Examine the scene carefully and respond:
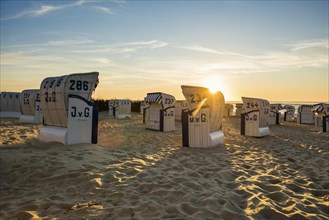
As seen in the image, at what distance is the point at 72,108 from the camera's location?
846 centimetres

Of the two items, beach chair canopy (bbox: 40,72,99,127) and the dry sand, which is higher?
beach chair canopy (bbox: 40,72,99,127)

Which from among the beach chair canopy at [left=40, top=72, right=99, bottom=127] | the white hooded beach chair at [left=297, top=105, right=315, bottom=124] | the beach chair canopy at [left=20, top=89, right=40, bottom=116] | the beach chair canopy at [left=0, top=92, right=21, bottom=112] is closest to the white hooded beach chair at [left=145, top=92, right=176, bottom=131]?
the beach chair canopy at [left=40, top=72, right=99, bottom=127]

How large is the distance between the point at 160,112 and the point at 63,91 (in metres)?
8.59

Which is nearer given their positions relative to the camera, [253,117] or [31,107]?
[253,117]

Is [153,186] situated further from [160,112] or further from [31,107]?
[31,107]

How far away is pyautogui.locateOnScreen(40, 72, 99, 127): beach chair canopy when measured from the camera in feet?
27.7

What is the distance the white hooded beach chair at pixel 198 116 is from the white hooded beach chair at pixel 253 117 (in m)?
4.91

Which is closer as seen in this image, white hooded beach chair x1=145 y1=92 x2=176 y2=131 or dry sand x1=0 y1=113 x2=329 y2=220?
dry sand x1=0 y1=113 x2=329 y2=220

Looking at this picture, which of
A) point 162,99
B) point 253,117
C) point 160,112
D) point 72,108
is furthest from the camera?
point 160,112

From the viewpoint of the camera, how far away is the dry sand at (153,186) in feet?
12.4

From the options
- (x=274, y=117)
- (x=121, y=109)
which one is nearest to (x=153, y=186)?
(x=274, y=117)

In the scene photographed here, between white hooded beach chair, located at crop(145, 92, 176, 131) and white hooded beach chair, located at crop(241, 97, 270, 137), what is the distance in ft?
15.6

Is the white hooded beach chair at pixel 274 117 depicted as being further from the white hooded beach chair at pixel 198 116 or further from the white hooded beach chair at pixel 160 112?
the white hooded beach chair at pixel 198 116

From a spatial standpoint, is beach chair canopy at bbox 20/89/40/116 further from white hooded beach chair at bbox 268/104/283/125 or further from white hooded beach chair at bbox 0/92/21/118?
white hooded beach chair at bbox 268/104/283/125
